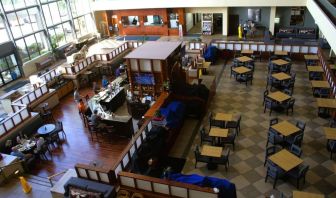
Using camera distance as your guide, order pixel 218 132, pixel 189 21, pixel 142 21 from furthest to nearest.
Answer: pixel 189 21, pixel 142 21, pixel 218 132

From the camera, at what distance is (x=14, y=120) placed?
12.6m

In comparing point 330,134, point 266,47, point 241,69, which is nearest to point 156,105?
point 241,69

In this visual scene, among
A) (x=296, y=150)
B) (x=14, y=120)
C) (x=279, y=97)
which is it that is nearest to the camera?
(x=296, y=150)

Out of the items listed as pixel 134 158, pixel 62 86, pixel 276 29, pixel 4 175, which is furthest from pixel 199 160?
pixel 276 29

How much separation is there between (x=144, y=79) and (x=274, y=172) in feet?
24.5

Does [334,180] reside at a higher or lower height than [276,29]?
lower

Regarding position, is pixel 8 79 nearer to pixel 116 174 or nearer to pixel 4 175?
pixel 4 175

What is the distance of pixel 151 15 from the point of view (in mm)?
27062

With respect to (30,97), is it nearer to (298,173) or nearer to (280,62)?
(298,173)

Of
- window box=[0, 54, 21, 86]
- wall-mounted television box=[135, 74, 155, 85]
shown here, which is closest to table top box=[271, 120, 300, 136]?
wall-mounted television box=[135, 74, 155, 85]

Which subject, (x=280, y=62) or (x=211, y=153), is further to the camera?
(x=280, y=62)

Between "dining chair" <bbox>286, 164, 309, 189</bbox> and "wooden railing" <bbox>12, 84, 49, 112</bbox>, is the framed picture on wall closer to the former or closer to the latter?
"dining chair" <bbox>286, 164, 309, 189</bbox>

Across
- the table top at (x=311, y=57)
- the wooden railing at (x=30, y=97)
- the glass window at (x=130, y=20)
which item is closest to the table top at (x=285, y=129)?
the table top at (x=311, y=57)

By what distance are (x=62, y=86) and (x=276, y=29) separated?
1802 centimetres
